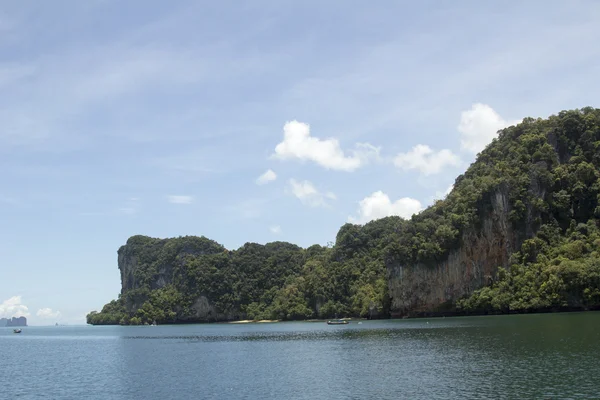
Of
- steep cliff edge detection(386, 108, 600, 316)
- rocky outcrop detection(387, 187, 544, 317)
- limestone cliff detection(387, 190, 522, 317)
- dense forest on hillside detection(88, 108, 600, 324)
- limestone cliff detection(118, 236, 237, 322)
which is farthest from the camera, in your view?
limestone cliff detection(118, 236, 237, 322)

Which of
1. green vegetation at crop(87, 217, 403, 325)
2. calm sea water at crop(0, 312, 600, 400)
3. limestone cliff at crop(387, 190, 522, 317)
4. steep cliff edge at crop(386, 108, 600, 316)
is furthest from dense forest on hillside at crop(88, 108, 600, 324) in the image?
calm sea water at crop(0, 312, 600, 400)

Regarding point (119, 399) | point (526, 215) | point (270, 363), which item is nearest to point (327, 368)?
point (270, 363)

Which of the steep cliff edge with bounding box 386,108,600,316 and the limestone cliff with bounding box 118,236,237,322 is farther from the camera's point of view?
the limestone cliff with bounding box 118,236,237,322

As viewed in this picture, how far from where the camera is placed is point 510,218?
10262cm

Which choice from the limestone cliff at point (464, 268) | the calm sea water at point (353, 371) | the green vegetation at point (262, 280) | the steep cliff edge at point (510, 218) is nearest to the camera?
the calm sea water at point (353, 371)

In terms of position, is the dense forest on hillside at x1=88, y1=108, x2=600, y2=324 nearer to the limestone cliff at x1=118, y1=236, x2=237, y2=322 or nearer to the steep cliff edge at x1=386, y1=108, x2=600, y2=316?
the steep cliff edge at x1=386, y1=108, x2=600, y2=316

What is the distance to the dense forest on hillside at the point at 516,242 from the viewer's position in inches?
3691

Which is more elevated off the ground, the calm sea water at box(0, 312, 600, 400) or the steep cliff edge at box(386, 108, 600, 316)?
the steep cliff edge at box(386, 108, 600, 316)

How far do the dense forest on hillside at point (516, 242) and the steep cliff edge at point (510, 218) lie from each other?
197mm

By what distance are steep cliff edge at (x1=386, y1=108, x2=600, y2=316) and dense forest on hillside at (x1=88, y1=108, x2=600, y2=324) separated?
0.65 ft

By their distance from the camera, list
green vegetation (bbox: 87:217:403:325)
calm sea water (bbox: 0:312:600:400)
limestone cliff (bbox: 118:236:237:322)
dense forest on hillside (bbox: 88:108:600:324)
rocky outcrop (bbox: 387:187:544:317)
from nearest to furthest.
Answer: calm sea water (bbox: 0:312:600:400), dense forest on hillside (bbox: 88:108:600:324), rocky outcrop (bbox: 387:187:544:317), green vegetation (bbox: 87:217:403:325), limestone cliff (bbox: 118:236:237:322)

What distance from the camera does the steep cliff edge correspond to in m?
102

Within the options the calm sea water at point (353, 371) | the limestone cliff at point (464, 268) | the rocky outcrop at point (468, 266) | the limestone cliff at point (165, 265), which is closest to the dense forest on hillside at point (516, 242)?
the rocky outcrop at point (468, 266)

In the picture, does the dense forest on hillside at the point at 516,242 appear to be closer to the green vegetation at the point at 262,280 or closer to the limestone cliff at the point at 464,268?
the green vegetation at the point at 262,280
